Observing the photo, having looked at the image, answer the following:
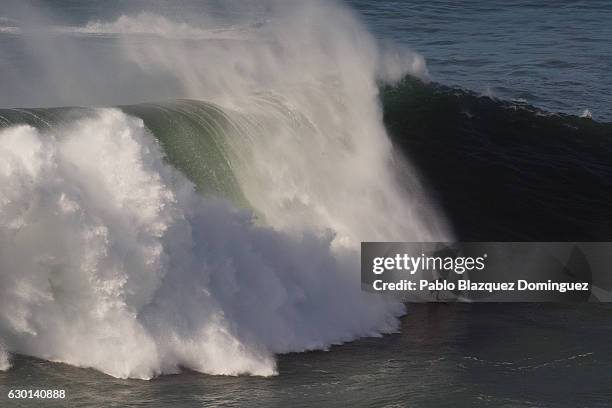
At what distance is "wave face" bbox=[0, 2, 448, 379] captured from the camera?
13.3 metres

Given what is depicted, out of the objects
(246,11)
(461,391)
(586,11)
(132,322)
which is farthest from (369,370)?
(586,11)

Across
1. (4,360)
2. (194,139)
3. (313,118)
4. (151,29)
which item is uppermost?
(151,29)

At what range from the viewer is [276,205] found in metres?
17.9

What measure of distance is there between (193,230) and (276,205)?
3441mm

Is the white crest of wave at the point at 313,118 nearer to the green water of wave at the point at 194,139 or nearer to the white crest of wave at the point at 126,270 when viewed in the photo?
the green water of wave at the point at 194,139

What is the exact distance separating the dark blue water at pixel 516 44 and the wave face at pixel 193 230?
24.9ft

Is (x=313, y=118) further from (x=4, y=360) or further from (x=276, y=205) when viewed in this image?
(x=4, y=360)

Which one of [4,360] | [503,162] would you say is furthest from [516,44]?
[4,360]

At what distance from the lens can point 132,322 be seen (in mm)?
13352

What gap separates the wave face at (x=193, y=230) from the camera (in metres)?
13.3

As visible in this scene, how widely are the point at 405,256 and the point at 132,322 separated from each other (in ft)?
18.6

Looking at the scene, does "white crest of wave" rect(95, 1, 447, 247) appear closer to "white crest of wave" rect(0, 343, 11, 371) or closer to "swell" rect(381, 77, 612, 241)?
"swell" rect(381, 77, 612, 241)

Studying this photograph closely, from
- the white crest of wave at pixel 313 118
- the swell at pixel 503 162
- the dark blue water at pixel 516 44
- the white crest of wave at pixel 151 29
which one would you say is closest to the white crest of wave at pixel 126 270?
the white crest of wave at pixel 313 118

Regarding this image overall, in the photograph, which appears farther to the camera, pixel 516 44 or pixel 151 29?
pixel 516 44
